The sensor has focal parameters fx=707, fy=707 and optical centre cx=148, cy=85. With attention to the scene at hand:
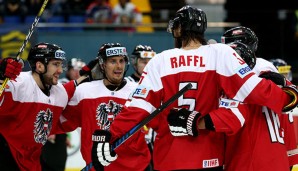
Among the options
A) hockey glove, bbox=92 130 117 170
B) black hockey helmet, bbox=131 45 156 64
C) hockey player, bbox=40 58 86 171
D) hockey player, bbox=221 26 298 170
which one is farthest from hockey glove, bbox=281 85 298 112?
hockey player, bbox=40 58 86 171

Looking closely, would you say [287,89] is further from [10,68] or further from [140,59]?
[140,59]

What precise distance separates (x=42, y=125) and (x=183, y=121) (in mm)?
1509

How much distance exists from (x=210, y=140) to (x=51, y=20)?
20.9ft

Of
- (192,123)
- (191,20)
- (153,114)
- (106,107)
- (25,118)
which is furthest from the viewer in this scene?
(106,107)

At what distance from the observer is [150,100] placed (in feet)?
12.3

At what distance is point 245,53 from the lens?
3947mm

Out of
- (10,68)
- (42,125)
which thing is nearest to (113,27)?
(42,125)

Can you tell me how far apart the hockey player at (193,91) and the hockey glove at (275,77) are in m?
0.09

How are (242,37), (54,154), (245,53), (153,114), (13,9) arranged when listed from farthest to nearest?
(13,9) < (54,154) < (242,37) < (245,53) < (153,114)

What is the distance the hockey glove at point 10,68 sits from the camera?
446cm

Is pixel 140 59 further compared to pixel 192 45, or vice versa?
pixel 140 59

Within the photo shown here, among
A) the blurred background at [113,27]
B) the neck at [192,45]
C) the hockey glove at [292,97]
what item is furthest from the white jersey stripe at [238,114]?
the blurred background at [113,27]

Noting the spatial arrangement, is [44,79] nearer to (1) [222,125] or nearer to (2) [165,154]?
(2) [165,154]

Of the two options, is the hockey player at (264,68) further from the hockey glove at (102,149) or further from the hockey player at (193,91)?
the hockey glove at (102,149)
